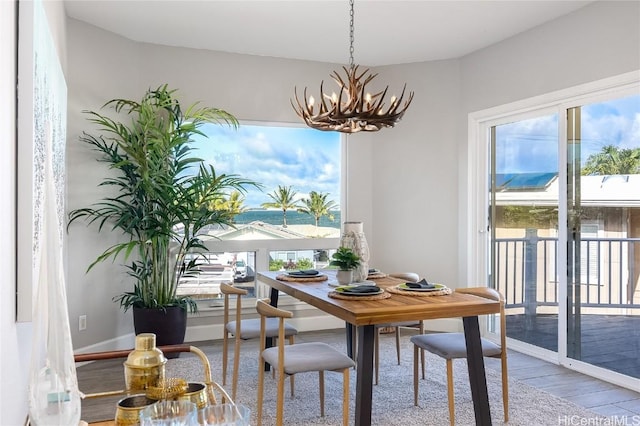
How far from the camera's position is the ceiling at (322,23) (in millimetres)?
3887

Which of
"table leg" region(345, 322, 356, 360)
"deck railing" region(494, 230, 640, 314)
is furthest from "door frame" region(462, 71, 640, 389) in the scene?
"table leg" region(345, 322, 356, 360)

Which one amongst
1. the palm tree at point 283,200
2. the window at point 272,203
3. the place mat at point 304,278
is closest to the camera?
the place mat at point 304,278

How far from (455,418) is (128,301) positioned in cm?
266

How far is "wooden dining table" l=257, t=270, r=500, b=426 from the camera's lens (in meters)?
2.48

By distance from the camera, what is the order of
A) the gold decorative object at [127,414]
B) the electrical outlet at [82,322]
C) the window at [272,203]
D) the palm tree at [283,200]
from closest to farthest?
the gold decorative object at [127,414] < the electrical outlet at [82,322] < the window at [272,203] < the palm tree at [283,200]

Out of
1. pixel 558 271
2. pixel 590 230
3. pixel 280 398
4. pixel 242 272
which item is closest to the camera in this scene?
pixel 280 398

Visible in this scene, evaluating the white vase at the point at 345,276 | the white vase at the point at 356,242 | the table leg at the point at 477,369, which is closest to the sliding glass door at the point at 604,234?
the table leg at the point at 477,369

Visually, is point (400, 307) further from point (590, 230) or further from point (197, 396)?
point (590, 230)

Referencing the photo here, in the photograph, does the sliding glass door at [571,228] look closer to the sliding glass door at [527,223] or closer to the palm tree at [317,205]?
the sliding glass door at [527,223]

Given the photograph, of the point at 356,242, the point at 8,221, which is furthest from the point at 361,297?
the point at 8,221

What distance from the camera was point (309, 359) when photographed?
9.02 feet

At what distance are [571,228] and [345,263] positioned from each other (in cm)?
202

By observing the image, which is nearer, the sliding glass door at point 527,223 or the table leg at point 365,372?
the table leg at point 365,372

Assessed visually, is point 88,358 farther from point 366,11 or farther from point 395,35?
point 395,35
